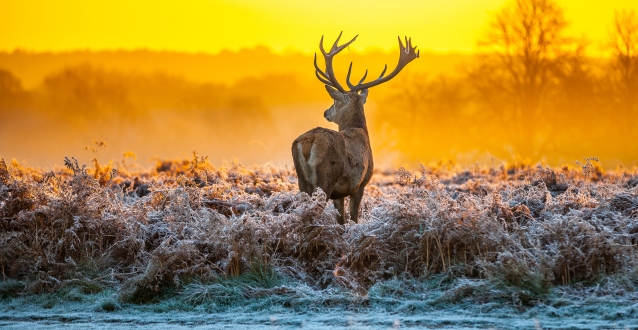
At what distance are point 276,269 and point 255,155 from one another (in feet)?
117

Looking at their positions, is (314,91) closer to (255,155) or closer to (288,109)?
(288,109)

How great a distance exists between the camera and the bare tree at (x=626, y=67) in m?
39.1

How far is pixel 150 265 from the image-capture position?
9.66 metres

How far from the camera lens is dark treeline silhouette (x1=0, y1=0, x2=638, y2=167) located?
4009cm

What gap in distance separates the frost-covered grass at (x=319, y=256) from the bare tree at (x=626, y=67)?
29.2m

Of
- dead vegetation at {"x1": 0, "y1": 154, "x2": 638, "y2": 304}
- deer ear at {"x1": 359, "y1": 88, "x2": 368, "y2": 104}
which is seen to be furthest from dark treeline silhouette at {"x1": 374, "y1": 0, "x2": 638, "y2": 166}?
dead vegetation at {"x1": 0, "y1": 154, "x2": 638, "y2": 304}

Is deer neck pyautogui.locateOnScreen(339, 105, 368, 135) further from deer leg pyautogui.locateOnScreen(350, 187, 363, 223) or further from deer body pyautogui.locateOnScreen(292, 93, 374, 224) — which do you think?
deer leg pyautogui.locateOnScreen(350, 187, 363, 223)

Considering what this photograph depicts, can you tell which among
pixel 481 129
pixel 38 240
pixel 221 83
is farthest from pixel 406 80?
pixel 38 240

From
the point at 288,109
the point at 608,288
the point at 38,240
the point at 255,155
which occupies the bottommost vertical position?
the point at 608,288

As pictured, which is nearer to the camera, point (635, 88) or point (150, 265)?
point (150, 265)

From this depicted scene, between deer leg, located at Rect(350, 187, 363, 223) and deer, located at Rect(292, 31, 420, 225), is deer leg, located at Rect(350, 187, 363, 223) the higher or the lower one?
the lower one

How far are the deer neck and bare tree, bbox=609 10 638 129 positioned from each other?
2873cm

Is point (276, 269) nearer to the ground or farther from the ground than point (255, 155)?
nearer to the ground

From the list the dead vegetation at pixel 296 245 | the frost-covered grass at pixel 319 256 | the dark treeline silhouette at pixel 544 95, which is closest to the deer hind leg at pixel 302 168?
the frost-covered grass at pixel 319 256
